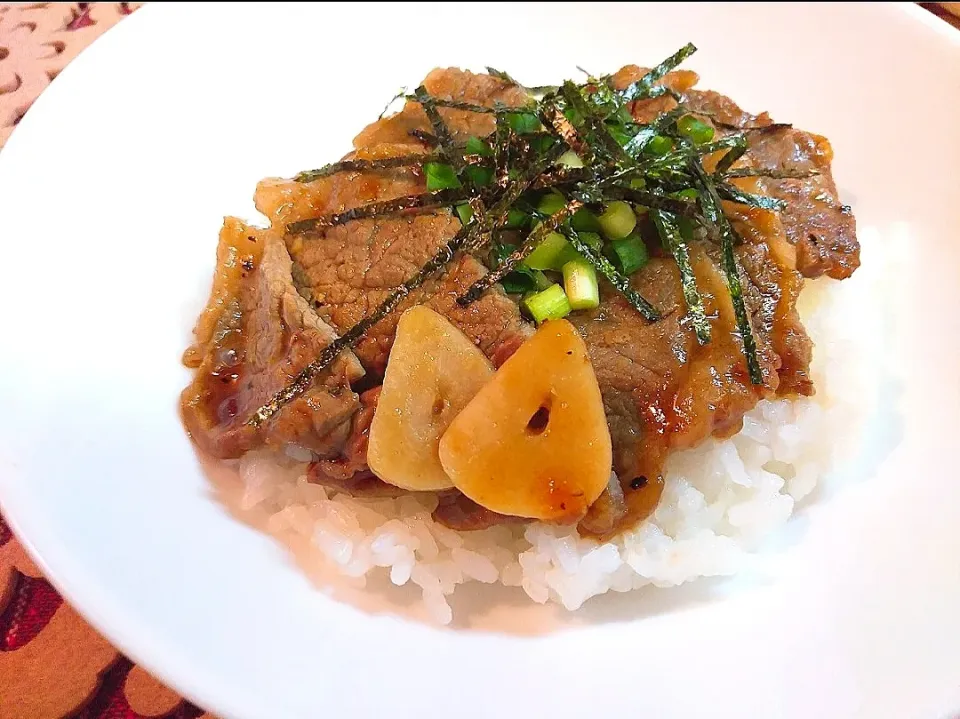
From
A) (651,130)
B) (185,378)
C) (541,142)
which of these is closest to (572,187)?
(541,142)

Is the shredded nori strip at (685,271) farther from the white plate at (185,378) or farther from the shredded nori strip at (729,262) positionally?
the white plate at (185,378)

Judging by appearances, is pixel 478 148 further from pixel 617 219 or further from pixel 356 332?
pixel 356 332

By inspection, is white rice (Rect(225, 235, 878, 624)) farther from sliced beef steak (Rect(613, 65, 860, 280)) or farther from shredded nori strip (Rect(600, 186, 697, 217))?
shredded nori strip (Rect(600, 186, 697, 217))

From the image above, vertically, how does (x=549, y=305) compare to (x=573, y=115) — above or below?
below

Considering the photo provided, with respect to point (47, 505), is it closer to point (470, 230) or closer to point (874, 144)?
point (470, 230)

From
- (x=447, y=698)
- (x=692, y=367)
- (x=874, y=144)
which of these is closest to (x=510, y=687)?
(x=447, y=698)

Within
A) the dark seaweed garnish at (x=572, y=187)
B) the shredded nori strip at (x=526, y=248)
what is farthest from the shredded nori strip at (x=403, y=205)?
the shredded nori strip at (x=526, y=248)
